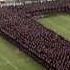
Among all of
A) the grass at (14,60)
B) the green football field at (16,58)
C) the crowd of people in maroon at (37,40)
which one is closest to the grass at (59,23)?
the green football field at (16,58)

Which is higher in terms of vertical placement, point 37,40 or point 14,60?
point 37,40

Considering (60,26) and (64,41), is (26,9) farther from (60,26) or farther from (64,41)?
(64,41)

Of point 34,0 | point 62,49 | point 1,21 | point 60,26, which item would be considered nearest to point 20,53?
point 62,49

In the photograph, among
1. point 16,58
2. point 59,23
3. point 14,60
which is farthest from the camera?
point 59,23

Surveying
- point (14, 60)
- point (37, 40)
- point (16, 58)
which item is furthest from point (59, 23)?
point (14, 60)

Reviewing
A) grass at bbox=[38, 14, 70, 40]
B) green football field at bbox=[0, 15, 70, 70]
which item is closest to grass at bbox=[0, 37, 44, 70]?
green football field at bbox=[0, 15, 70, 70]

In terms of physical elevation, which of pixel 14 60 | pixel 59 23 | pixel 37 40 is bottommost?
pixel 14 60

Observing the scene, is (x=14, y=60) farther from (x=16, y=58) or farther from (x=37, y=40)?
(x=37, y=40)

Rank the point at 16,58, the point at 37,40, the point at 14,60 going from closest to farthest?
the point at 14,60
the point at 16,58
the point at 37,40

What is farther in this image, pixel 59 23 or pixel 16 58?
pixel 59 23
